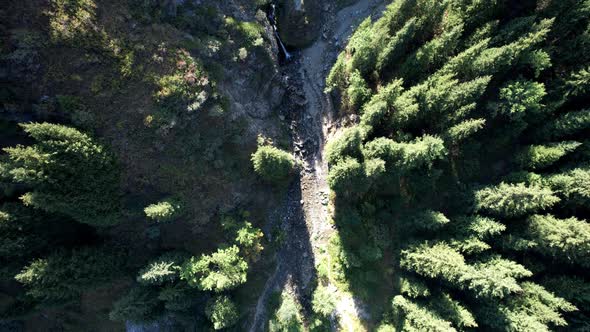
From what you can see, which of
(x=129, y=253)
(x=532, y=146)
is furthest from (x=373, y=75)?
(x=129, y=253)

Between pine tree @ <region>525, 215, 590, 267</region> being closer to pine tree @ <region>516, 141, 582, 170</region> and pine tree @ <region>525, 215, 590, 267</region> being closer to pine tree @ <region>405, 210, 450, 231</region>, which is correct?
pine tree @ <region>516, 141, 582, 170</region>

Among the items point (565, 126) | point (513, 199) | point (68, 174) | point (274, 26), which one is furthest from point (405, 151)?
point (68, 174)

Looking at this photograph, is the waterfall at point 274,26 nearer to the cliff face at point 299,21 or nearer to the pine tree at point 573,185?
the cliff face at point 299,21

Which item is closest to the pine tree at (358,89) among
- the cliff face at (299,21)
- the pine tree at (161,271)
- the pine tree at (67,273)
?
the cliff face at (299,21)

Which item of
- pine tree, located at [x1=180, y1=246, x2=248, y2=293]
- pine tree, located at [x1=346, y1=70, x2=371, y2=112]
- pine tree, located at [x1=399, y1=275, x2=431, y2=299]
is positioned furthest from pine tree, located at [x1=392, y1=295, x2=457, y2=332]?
pine tree, located at [x1=346, y1=70, x2=371, y2=112]

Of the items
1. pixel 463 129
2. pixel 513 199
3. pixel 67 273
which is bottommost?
pixel 67 273

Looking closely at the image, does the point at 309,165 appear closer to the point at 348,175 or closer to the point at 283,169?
the point at 283,169
